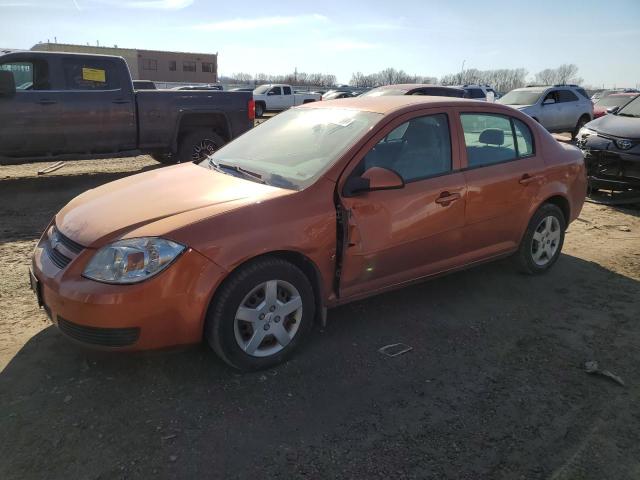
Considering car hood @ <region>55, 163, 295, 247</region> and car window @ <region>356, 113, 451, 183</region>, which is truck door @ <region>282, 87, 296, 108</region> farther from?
car hood @ <region>55, 163, 295, 247</region>

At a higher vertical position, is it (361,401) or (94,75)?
(94,75)

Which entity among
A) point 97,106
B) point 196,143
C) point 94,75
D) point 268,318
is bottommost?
point 268,318

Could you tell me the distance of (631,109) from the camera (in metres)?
8.96

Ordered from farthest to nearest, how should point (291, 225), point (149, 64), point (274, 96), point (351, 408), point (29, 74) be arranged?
point (149, 64), point (274, 96), point (29, 74), point (291, 225), point (351, 408)

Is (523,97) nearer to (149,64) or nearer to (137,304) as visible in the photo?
(137,304)

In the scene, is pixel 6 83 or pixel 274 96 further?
pixel 274 96

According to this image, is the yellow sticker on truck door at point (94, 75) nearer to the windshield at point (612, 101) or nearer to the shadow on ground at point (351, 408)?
the shadow on ground at point (351, 408)

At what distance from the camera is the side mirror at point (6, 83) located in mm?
7434

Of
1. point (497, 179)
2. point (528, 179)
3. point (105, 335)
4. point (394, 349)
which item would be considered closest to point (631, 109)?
point (528, 179)

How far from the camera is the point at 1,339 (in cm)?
347

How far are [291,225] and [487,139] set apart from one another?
7.02ft

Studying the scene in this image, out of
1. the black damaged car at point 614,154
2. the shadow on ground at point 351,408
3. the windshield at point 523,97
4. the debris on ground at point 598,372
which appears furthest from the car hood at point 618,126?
the windshield at point 523,97

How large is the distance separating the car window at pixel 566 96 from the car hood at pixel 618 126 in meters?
8.18

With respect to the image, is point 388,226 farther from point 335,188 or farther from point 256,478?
point 256,478
